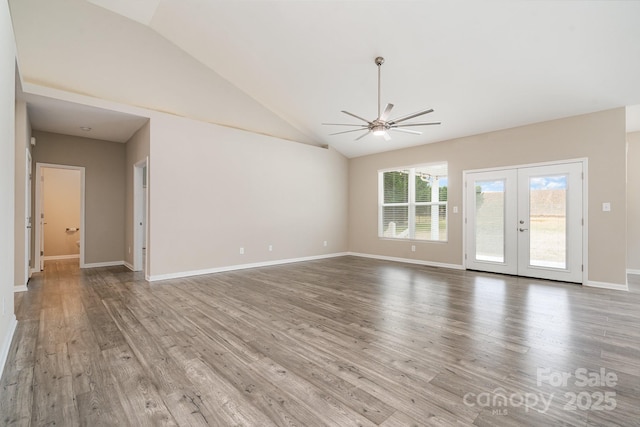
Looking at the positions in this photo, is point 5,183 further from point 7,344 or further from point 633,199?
point 633,199

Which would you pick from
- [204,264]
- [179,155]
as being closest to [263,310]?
[204,264]

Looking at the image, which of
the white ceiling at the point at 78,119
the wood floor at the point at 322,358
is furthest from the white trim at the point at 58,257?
the wood floor at the point at 322,358

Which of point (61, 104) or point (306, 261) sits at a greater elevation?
point (61, 104)

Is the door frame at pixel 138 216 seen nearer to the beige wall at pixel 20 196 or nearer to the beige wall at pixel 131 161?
the beige wall at pixel 131 161

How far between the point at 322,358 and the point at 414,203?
556 cm

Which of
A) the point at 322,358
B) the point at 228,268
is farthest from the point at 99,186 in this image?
the point at 322,358

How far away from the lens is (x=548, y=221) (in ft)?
17.2

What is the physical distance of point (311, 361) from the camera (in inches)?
91.2

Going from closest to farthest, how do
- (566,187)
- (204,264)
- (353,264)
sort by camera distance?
1. (566,187)
2. (204,264)
3. (353,264)

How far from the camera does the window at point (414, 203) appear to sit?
6.77m

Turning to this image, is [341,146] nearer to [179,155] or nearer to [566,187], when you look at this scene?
A: [179,155]

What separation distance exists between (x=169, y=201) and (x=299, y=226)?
9.97ft

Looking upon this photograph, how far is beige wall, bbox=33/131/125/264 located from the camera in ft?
20.3

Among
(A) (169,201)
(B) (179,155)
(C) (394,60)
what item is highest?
(C) (394,60)
